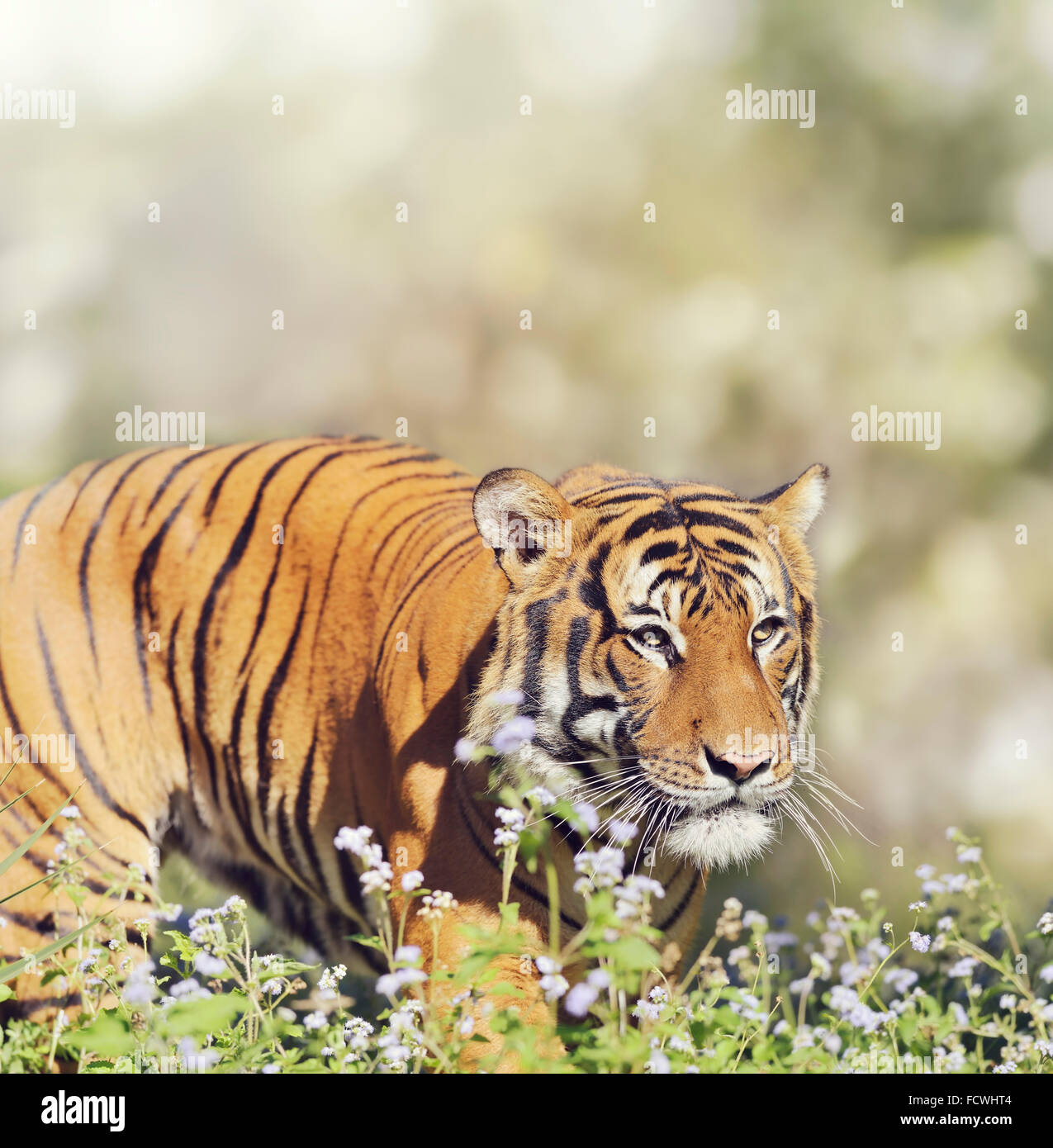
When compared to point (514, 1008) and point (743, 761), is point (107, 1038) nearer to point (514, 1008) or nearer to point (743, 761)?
point (514, 1008)

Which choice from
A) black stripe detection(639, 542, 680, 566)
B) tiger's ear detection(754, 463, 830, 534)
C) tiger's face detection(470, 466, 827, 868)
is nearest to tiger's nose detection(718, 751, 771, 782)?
tiger's face detection(470, 466, 827, 868)

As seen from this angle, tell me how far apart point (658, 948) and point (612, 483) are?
1.04 m

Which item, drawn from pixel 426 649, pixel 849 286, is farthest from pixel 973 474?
pixel 426 649

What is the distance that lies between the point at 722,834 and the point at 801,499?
2.78 ft

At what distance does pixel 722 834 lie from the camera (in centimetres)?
236

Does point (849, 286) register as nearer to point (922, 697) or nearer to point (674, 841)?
point (922, 697)

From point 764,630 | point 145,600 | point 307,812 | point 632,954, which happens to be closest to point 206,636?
point 145,600

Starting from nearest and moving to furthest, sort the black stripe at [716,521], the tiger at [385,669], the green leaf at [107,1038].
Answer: the green leaf at [107,1038] < the tiger at [385,669] < the black stripe at [716,521]

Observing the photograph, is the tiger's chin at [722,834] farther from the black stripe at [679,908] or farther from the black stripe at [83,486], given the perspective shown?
the black stripe at [83,486]

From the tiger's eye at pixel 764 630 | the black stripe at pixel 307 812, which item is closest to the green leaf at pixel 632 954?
the tiger's eye at pixel 764 630

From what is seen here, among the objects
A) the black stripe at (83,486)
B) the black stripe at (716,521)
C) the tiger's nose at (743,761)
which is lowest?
the tiger's nose at (743,761)

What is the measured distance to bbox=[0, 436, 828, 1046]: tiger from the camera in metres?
2.42

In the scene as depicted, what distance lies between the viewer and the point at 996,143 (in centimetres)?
523

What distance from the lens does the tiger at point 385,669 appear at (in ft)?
7.95
